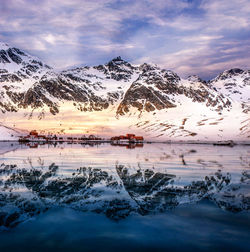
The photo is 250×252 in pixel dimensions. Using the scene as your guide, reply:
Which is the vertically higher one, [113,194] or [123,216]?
[123,216]

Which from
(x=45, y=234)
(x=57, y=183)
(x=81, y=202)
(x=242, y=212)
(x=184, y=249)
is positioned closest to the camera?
(x=184, y=249)

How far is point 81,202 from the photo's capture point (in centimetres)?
1686

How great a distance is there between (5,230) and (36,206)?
389 centimetres

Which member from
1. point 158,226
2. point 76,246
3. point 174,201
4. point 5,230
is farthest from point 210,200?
point 5,230

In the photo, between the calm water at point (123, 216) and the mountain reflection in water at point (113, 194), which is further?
the mountain reflection in water at point (113, 194)

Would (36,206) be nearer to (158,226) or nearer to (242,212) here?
(158,226)

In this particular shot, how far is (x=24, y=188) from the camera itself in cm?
2069

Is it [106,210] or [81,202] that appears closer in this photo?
[106,210]

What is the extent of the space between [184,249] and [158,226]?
7.86ft

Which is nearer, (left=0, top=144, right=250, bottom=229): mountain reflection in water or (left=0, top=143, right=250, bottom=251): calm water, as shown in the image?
(left=0, top=143, right=250, bottom=251): calm water

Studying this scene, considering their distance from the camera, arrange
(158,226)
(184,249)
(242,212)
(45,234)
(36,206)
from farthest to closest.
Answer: (36,206)
(242,212)
(158,226)
(45,234)
(184,249)

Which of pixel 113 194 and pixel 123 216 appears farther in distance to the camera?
pixel 113 194

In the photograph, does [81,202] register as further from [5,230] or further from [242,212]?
[242,212]

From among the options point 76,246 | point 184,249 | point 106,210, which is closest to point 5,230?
point 76,246
